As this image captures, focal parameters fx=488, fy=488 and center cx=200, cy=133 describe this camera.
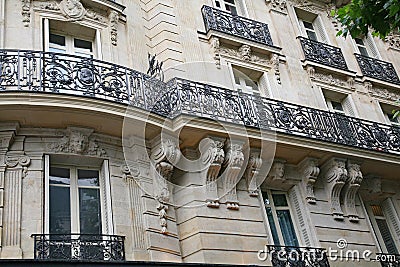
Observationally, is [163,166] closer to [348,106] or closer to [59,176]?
[59,176]

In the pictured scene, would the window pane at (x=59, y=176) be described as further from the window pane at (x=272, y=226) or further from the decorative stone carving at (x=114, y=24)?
the window pane at (x=272, y=226)

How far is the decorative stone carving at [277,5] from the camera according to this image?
1355 cm

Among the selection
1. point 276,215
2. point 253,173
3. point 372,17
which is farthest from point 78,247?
point 372,17

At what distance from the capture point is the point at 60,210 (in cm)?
772

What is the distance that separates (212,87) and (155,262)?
3937 mm

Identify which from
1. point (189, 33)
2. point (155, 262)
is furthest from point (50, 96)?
point (189, 33)

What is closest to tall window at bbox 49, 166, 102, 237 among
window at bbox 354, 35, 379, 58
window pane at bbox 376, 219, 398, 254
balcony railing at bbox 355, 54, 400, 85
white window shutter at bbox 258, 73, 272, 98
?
white window shutter at bbox 258, 73, 272, 98

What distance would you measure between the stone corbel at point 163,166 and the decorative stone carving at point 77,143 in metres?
1.01

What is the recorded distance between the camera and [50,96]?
759 cm

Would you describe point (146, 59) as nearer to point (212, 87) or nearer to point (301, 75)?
point (212, 87)

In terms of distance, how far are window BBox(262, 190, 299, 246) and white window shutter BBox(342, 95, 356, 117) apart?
3862 mm

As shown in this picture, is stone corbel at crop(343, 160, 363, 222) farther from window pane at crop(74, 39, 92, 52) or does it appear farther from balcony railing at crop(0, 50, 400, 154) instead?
window pane at crop(74, 39, 92, 52)

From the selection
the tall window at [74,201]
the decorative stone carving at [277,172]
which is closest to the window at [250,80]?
the decorative stone carving at [277,172]

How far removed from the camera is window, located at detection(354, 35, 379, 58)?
601 inches
